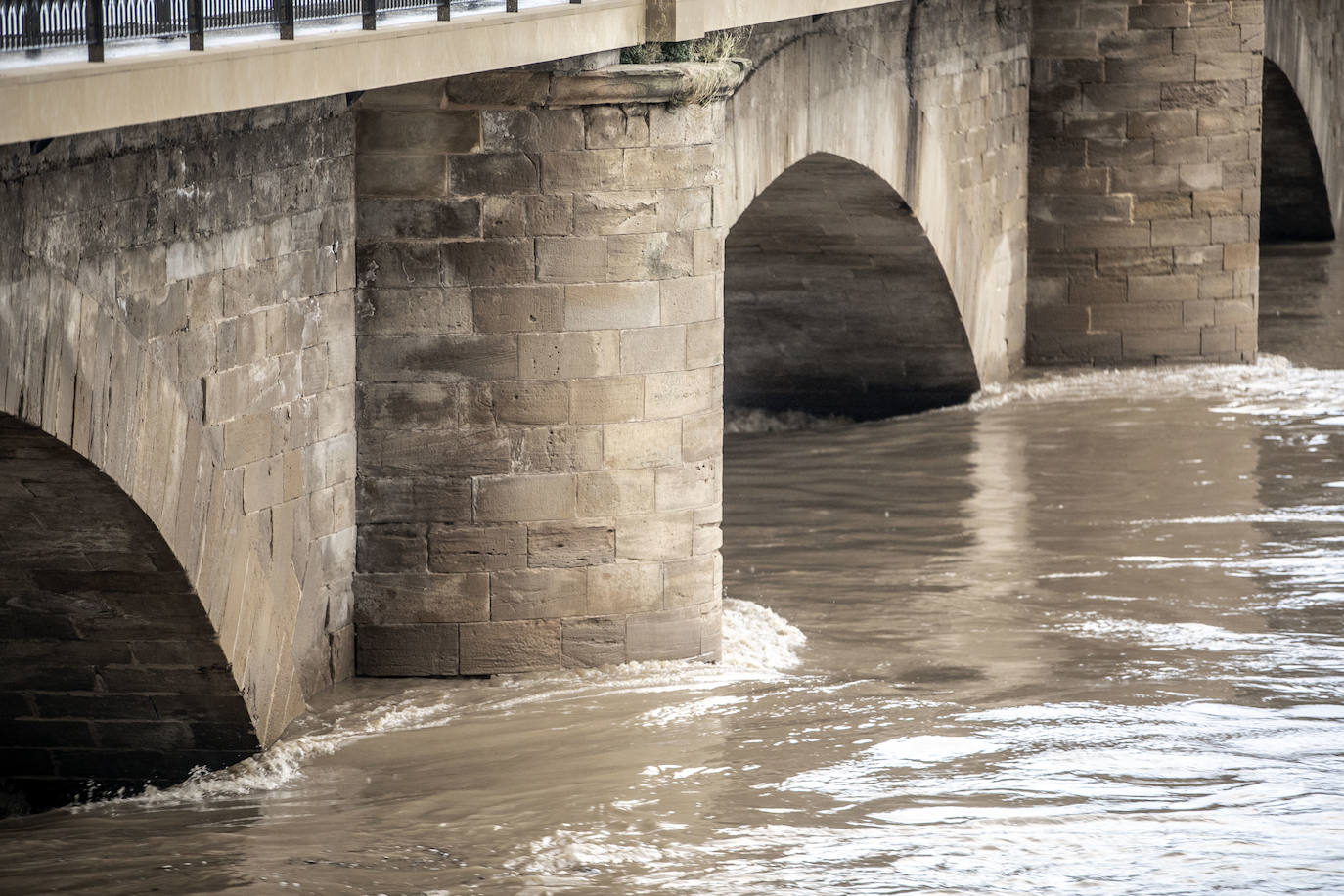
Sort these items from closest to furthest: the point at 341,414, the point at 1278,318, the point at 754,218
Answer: the point at 341,414 → the point at 754,218 → the point at 1278,318

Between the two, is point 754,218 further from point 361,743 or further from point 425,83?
point 361,743

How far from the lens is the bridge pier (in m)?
9.23

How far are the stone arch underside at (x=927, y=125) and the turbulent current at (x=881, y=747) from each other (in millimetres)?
2207

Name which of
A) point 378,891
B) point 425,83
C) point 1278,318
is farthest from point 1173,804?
point 1278,318

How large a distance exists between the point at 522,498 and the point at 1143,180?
9.61 m

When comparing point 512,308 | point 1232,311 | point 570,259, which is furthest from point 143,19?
point 1232,311

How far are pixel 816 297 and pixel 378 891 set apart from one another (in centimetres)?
983

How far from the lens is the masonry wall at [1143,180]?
17.6 metres

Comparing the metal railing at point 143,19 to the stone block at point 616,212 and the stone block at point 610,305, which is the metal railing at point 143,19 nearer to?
the stone block at point 616,212

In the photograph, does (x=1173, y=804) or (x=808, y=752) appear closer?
(x=1173, y=804)

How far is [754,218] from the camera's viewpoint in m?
15.8

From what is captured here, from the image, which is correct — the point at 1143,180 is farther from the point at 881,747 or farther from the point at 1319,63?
the point at 881,747

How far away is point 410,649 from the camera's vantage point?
933 centimetres

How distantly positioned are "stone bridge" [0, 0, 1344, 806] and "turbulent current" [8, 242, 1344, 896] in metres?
0.34
